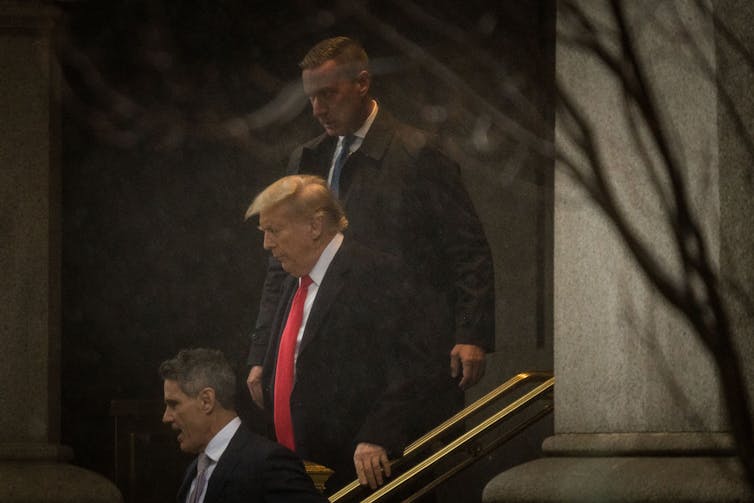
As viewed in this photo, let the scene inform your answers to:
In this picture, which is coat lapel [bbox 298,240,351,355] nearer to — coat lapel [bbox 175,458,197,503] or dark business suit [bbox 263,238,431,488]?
dark business suit [bbox 263,238,431,488]

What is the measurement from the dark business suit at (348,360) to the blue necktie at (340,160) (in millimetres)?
518

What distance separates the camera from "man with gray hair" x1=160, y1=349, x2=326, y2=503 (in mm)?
5996

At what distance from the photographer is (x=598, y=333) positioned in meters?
5.24

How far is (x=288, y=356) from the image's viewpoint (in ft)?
22.4

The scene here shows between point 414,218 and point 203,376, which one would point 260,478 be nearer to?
point 203,376

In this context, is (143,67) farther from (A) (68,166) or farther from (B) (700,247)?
(B) (700,247)

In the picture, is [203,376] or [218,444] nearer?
[218,444]

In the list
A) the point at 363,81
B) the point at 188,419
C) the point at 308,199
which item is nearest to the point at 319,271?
the point at 308,199

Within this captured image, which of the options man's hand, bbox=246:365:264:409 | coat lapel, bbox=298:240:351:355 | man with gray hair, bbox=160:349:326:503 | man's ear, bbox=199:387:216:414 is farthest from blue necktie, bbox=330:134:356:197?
man's ear, bbox=199:387:216:414

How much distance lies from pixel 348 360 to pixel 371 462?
54 centimetres

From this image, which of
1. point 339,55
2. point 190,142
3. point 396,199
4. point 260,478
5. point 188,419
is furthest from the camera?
point 190,142

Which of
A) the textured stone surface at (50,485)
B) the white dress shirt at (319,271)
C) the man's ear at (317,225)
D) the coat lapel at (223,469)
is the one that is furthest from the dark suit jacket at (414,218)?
the textured stone surface at (50,485)

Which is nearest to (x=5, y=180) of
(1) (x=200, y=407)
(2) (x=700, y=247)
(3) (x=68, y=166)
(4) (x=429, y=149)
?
(1) (x=200, y=407)

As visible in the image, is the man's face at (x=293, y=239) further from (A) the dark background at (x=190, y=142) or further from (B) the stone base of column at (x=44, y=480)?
(A) the dark background at (x=190, y=142)
